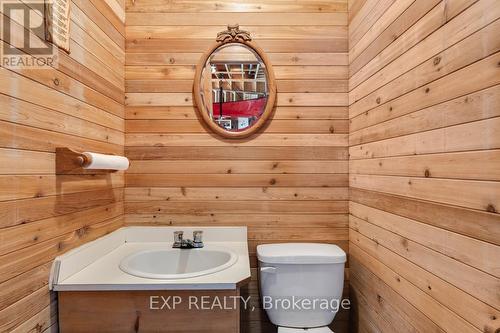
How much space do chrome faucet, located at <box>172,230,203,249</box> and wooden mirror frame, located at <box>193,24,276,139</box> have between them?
57 cm

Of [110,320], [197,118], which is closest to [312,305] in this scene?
[110,320]

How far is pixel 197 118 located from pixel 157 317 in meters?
1.05

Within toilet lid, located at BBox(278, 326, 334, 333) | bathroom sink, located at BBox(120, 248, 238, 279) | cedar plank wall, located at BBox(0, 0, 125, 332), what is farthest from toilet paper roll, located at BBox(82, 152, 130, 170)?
toilet lid, located at BBox(278, 326, 334, 333)

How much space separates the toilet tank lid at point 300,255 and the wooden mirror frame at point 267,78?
66 cm

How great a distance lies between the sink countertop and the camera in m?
1.12

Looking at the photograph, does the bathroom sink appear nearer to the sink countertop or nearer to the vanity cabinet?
the sink countertop

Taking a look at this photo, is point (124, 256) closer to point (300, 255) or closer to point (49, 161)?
point (49, 161)

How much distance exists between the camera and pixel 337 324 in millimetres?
1811

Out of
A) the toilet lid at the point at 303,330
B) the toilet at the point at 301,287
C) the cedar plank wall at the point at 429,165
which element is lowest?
Answer: the toilet lid at the point at 303,330

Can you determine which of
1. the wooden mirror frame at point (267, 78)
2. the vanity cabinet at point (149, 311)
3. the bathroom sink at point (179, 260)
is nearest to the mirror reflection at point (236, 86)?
the wooden mirror frame at point (267, 78)

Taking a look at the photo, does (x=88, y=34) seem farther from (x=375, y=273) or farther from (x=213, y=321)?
(x=375, y=273)

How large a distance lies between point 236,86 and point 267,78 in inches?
7.3

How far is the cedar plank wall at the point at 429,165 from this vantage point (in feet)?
2.51

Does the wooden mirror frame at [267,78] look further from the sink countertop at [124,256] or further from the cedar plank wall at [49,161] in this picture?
the sink countertop at [124,256]
